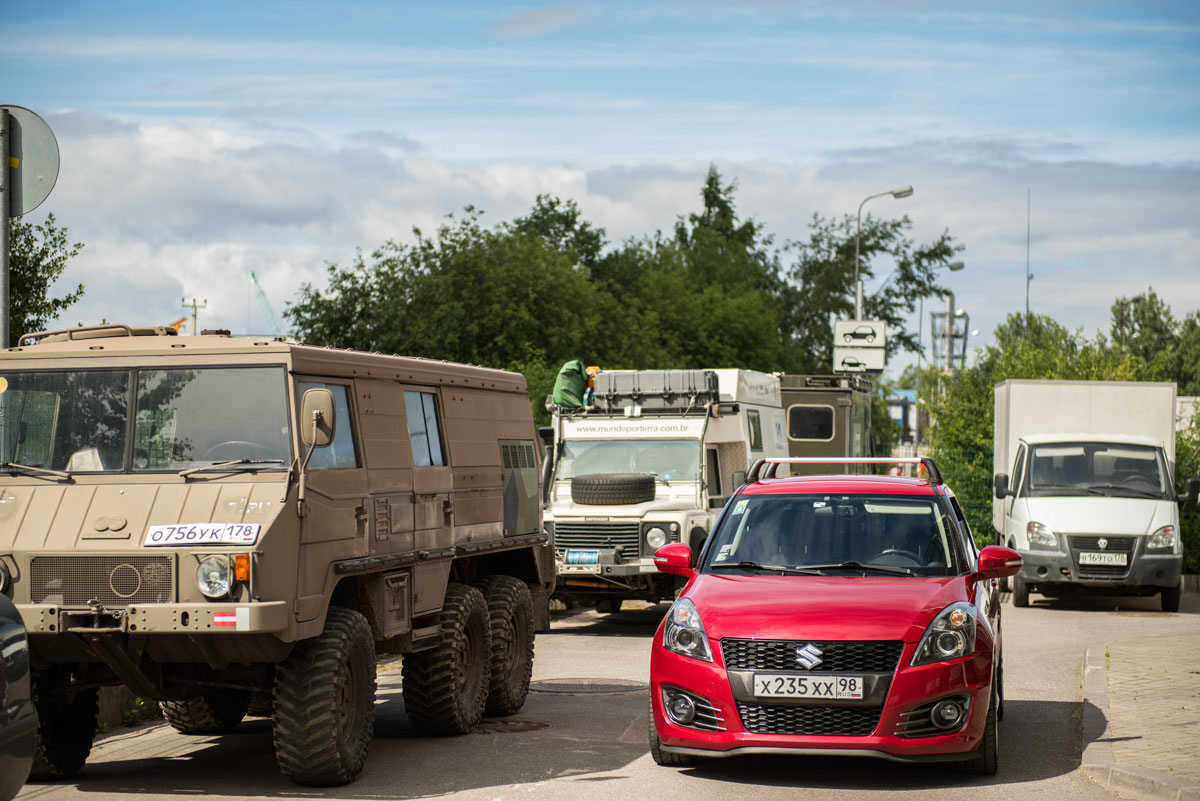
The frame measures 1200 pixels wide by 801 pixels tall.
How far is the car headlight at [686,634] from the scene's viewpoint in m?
8.46

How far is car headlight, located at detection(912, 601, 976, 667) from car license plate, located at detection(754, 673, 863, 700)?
361mm

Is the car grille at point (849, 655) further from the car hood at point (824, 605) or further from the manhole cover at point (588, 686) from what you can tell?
the manhole cover at point (588, 686)

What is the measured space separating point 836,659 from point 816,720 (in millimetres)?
342

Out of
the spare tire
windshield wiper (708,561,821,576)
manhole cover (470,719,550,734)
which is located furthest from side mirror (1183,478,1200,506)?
windshield wiper (708,561,821,576)

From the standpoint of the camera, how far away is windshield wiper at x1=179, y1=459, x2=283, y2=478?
26.4 ft

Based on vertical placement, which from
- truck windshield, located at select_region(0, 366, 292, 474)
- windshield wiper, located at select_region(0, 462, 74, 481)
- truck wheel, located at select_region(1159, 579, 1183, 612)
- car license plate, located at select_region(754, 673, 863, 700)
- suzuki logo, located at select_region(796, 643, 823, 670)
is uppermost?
truck windshield, located at select_region(0, 366, 292, 474)

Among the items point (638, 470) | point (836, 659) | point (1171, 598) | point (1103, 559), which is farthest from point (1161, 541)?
point (836, 659)

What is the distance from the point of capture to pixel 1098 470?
70.3 ft

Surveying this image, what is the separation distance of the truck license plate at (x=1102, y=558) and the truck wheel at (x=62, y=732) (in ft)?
48.9

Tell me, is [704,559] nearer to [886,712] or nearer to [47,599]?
[886,712]

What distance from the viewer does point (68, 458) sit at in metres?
8.38

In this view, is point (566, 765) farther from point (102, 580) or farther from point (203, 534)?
A: point (102, 580)

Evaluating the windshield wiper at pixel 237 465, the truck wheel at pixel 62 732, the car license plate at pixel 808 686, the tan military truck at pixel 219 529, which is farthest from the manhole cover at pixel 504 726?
the windshield wiper at pixel 237 465

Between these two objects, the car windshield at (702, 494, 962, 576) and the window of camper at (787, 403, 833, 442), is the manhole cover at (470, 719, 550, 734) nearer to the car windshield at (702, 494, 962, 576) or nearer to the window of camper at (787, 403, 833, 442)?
the car windshield at (702, 494, 962, 576)
